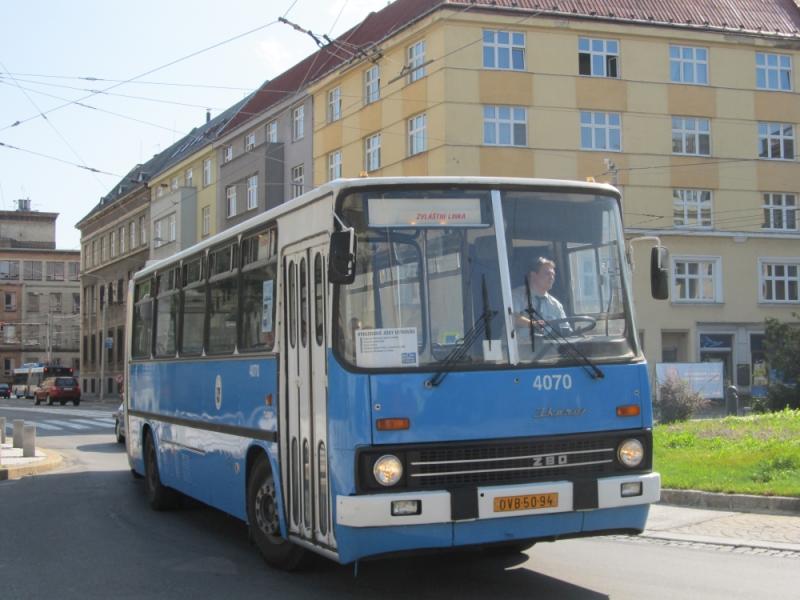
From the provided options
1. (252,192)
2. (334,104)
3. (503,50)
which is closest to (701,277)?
(503,50)

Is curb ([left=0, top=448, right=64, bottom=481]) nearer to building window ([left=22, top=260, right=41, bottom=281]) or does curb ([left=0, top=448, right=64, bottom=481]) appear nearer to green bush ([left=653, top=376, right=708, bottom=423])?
green bush ([left=653, top=376, right=708, bottom=423])

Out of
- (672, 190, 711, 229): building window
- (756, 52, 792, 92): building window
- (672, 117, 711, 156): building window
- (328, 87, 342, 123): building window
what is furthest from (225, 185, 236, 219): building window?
(756, 52, 792, 92): building window

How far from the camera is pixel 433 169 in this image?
1480 inches

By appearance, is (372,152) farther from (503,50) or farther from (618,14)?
(618,14)

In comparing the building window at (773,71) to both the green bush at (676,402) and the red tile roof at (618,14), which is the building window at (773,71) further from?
the green bush at (676,402)

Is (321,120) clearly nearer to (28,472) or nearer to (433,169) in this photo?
(433,169)

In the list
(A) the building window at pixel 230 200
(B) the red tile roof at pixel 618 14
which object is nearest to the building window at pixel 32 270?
(A) the building window at pixel 230 200

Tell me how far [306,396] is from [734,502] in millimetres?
6142

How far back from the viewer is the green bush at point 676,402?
24.5 m

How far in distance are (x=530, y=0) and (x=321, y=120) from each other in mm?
10962

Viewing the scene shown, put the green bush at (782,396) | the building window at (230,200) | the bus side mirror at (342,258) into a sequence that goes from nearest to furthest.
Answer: the bus side mirror at (342,258)
the green bush at (782,396)
the building window at (230,200)

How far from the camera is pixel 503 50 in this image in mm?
38594

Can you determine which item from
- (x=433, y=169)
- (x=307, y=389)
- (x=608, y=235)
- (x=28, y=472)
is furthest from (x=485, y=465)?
(x=433, y=169)

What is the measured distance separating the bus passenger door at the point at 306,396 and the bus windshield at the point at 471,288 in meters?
0.48
